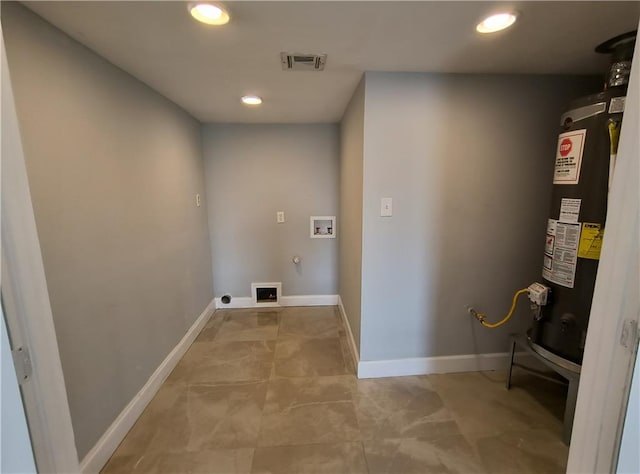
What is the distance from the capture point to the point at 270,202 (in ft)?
10.5

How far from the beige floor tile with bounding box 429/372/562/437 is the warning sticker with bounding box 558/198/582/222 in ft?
3.93

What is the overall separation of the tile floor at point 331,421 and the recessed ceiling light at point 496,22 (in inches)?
81.6

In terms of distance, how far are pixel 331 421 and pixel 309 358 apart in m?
0.67

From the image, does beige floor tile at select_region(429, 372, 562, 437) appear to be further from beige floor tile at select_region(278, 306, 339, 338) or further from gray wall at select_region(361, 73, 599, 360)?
beige floor tile at select_region(278, 306, 339, 338)

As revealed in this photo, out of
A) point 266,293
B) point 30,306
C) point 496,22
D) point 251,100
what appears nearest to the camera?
point 30,306

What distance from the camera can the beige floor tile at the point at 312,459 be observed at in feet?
4.59

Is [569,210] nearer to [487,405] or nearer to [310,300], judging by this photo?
[487,405]

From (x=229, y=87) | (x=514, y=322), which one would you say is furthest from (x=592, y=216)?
(x=229, y=87)

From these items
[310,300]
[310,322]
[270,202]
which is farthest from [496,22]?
[310,300]

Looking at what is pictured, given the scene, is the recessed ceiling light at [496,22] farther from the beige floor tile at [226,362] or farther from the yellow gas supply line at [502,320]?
the beige floor tile at [226,362]

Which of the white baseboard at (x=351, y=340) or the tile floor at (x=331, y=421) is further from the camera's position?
the white baseboard at (x=351, y=340)

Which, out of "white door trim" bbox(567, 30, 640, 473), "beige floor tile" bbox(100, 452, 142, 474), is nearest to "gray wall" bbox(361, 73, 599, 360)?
"white door trim" bbox(567, 30, 640, 473)

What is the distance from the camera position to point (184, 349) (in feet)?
7.98

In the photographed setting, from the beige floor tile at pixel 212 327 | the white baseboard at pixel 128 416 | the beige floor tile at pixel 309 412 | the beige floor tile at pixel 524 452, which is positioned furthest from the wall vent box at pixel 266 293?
the beige floor tile at pixel 524 452
